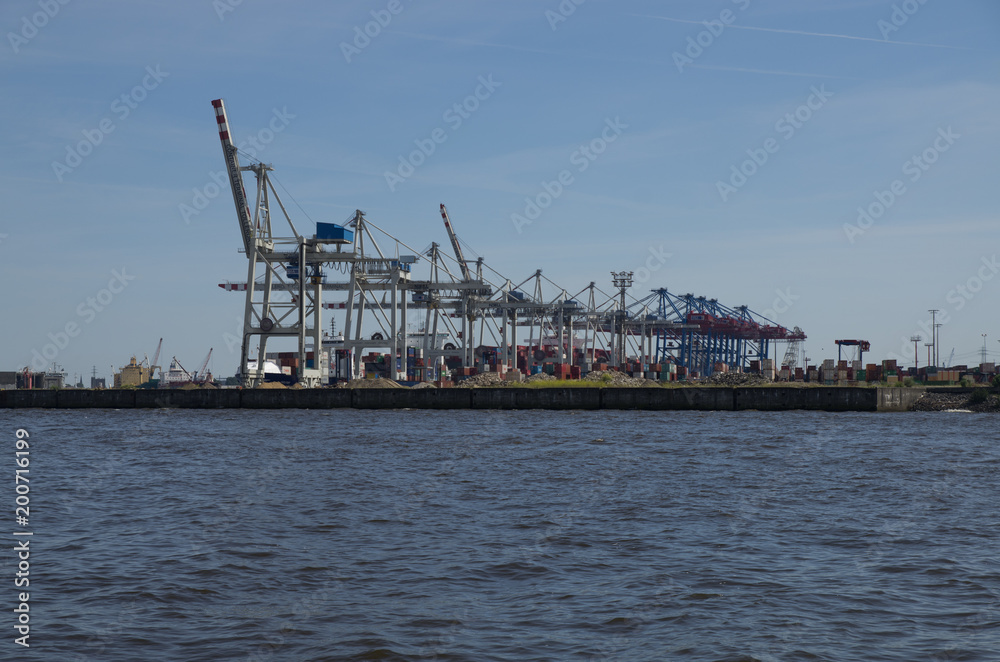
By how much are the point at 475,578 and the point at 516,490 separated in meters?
8.16

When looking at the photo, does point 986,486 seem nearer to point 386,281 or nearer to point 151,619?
point 151,619

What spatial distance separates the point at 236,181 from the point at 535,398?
34.9m

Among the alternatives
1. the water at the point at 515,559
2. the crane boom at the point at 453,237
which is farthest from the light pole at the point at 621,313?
the water at the point at 515,559

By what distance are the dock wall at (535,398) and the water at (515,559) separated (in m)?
35.3

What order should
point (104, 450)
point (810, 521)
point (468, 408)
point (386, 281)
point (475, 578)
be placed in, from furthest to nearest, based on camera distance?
point (386, 281), point (468, 408), point (104, 450), point (810, 521), point (475, 578)

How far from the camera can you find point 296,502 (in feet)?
57.1

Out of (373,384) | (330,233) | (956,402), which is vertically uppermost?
(330,233)

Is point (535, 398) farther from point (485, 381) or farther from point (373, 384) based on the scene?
point (485, 381)

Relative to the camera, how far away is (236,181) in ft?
254

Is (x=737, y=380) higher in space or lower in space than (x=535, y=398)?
higher

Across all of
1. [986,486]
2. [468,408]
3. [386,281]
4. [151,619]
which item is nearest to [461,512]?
[151,619]

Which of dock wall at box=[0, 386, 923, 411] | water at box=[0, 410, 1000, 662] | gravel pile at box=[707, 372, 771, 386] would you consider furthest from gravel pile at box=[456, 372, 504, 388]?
water at box=[0, 410, 1000, 662]

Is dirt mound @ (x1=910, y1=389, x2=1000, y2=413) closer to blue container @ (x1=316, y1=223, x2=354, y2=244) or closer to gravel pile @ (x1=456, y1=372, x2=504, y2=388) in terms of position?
gravel pile @ (x1=456, y1=372, x2=504, y2=388)

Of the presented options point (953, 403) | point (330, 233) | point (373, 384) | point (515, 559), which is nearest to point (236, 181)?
point (330, 233)
